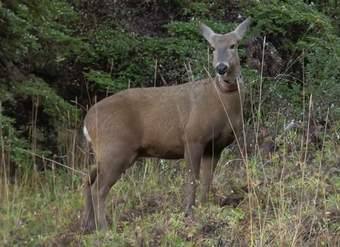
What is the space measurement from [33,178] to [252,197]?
9.18 feet

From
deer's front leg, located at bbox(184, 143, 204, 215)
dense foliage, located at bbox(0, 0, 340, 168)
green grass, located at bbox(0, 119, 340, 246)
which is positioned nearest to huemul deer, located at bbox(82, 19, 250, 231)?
deer's front leg, located at bbox(184, 143, 204, 215)

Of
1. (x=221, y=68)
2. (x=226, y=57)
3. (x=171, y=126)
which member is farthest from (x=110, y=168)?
(x=226, y=57)

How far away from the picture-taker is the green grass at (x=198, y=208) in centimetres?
649

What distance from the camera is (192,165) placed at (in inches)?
303

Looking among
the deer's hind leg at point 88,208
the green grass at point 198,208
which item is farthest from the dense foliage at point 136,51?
the deer's hind leg at point 88,208

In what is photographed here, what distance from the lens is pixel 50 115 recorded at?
9.65 metres

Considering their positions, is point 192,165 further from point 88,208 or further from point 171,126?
point 88,208

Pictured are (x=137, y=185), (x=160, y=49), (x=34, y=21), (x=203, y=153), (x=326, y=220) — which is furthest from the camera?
(x=160, y=49)

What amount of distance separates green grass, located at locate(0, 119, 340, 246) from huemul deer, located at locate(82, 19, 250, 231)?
0.27 metres

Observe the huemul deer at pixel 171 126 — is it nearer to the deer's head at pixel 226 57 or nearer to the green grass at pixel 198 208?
the deer's head at pixel 226 57

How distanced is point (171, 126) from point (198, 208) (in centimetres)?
105

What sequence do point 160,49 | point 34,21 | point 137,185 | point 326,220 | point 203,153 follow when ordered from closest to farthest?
point 326,220 < point 203,153 < point 137,185 < point 34,21 < point 160,49

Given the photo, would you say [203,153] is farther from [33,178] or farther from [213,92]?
[33,178]

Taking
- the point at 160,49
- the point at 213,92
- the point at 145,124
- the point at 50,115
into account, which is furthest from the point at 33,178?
the point at 160,49
